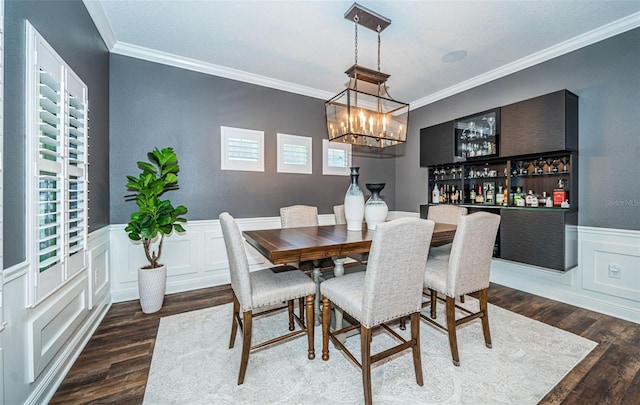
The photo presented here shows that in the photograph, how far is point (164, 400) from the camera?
60.2 inches

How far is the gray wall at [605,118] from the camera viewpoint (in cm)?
248

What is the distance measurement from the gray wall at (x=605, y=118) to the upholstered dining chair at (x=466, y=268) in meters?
1.66

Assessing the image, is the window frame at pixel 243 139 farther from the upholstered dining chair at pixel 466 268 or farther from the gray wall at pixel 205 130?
the upholstered dining chair at pixel 466 268

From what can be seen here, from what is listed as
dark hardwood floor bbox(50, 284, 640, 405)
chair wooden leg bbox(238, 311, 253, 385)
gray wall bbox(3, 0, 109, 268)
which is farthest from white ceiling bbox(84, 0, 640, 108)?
dark hardwood floor bbox(50, 284, 640, 405)

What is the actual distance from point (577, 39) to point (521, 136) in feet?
3.44

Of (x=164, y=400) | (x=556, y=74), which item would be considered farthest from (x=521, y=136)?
(x=164, y=400)

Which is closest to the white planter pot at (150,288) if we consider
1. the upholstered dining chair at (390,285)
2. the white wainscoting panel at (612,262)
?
the upholstered dining chair at (390,285)

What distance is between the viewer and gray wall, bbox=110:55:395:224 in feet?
9.69

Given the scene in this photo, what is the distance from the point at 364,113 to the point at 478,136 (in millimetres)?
2023

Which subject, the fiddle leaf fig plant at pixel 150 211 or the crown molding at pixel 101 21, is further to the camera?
the fiddle leaf fig plant at pixel 150 211

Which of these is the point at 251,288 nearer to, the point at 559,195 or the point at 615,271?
the point at 559,195

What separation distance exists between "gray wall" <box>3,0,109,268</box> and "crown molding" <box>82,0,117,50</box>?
52 millimetres

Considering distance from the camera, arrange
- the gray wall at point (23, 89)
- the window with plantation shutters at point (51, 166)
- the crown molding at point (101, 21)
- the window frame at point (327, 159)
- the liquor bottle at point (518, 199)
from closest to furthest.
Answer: the gray wall at point (23, 89)
the window with plantation shutters at point (51, 166)
the crown molding at point (101, 21)
the liquor bottle at point (518, 199)
the window frame at point (327, 159)

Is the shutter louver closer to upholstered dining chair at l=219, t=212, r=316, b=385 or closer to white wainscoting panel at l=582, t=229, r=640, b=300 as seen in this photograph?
upholstered dining chair at l=219, t=212, r=316, b=385
